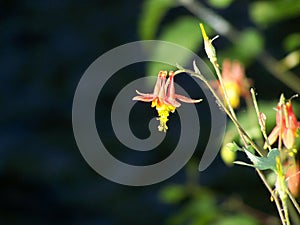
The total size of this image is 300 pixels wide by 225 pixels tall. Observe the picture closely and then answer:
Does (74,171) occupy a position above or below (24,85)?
below

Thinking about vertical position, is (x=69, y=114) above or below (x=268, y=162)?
above

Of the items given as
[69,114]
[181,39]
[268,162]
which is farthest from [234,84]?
[69,114]

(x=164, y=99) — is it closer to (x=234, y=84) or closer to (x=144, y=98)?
(x=144, y=98)

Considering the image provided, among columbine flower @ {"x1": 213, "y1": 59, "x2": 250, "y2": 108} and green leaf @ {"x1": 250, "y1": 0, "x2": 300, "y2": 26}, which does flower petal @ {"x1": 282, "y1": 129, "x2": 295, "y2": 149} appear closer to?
columbine flower @ {"x1": 213, "y1": 59, "x2": 250, "y2": 108}

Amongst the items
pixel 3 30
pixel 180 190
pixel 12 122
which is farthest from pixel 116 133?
pixel 180 190

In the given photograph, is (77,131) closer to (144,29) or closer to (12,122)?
(12,122)

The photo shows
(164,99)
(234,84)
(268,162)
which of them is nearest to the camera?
(268,162)

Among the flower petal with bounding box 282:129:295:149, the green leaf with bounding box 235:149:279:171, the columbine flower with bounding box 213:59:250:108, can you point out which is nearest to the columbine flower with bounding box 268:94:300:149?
the flower petal with bounding box 282:129:295:149

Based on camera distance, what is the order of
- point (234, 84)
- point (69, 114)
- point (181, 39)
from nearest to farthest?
point (234, 84) → point (181, 39) → point (69, 114)
